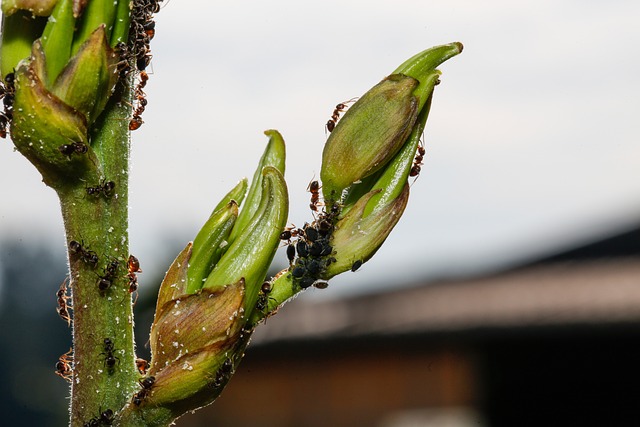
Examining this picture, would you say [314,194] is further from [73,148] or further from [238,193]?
[73,148]

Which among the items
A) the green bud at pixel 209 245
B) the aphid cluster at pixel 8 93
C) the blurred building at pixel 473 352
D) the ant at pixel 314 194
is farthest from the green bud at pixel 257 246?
the blurred building at pixel 473 352

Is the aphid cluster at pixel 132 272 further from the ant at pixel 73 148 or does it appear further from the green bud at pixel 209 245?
the ant at pixel 73 148

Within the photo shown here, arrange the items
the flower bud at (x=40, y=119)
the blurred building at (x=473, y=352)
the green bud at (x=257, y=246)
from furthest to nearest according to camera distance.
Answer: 1. the blurred building at (x=473, y=352)
2. the green bud at (x=257, y=246)
3. the flower bud at (x=40, y=119)

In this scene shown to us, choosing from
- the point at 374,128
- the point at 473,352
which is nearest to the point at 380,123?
the point at 374,128

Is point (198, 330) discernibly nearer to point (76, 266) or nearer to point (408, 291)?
point (76, 266)

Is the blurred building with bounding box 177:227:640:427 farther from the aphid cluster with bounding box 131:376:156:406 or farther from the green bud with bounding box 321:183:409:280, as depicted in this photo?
the aphid cluster with bounding box 131:376:156:406
